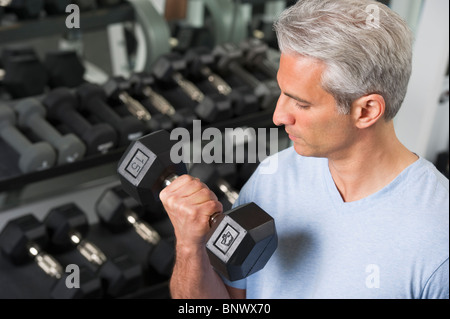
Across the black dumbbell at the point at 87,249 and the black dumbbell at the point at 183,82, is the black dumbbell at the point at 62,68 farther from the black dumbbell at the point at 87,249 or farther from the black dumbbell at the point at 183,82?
the black dumbbell at the point at 87,249

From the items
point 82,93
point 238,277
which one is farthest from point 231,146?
point 238,277

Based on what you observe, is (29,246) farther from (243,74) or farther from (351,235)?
(351,235)

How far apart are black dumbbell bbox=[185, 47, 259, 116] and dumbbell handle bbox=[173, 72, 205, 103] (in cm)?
8

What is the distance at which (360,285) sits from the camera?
4.48 feet

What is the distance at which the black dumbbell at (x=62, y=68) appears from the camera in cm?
296

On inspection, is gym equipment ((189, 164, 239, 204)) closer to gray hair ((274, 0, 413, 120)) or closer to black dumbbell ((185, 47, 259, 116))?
black dumbbell ((185, 47, 259, 116))

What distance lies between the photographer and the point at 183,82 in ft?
9.33

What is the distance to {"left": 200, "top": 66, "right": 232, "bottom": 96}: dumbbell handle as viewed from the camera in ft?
9.43

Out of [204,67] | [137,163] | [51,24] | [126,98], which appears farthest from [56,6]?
[137,163]

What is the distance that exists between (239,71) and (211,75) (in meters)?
0.14

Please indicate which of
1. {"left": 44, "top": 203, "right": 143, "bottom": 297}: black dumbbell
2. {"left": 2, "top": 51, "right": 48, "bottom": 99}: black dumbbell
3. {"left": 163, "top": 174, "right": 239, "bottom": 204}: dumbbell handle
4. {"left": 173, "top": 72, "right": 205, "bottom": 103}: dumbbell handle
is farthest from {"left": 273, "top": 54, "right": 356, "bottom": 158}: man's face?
{"left": 2, "top": 51, "right": 48, "bottom": 99}: black dumbbell

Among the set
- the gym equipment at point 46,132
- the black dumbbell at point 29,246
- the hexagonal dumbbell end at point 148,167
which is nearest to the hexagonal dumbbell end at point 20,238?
the black dumbbell at point 29,246

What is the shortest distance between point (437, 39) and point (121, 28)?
6.34 ft

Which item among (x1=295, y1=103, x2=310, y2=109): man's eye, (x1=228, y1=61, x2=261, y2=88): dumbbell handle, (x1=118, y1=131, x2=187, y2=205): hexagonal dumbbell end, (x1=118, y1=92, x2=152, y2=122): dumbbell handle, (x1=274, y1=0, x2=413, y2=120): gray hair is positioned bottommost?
(x1=118, y1=92, x2=152, y2=122): dumbbell handle
